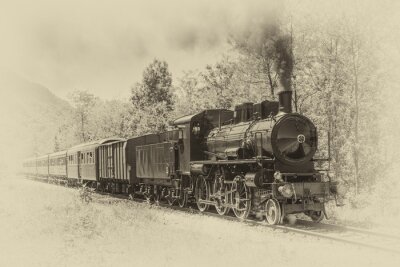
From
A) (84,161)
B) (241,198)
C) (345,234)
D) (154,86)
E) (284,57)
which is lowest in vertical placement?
(345,234)

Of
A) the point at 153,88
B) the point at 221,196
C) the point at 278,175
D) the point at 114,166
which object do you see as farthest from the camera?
the point at 153,88

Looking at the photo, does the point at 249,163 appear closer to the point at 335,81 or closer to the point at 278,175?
the point at 278,175

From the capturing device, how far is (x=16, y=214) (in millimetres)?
13547

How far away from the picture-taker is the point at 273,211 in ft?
41.4

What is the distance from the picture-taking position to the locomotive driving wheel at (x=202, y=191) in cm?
1548

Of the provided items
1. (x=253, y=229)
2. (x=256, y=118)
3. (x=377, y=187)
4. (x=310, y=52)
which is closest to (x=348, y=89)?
(x=310, y=52)

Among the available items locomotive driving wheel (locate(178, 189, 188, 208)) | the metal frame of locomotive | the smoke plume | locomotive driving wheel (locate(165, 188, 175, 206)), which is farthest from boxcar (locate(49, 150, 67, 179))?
the smoke plume

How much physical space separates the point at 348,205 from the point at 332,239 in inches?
290

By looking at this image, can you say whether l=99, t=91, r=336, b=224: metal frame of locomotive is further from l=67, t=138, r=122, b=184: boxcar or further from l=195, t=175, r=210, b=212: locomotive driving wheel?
l=67, t=138, r=122, b=184: boxcar

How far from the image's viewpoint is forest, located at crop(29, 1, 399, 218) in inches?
766

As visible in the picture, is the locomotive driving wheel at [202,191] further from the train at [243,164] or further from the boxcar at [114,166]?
the boxcar at [114,166]

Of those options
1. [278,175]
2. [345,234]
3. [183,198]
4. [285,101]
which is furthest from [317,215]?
[183,198]

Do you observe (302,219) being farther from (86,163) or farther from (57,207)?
(86,163)

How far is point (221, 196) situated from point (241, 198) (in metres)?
0.91
